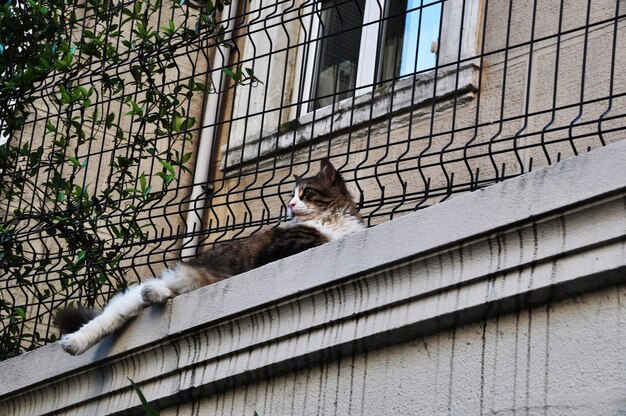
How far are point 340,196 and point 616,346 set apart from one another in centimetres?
286

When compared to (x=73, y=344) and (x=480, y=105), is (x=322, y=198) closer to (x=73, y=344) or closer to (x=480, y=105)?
(x=73, y=344)

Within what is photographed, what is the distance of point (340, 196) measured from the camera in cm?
635

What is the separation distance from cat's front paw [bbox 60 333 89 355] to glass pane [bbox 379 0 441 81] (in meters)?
3.75

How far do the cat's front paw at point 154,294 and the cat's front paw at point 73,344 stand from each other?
35 centimetres

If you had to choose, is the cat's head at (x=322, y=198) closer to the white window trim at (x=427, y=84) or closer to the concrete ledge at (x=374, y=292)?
the white window trim at (x=427, y=84)

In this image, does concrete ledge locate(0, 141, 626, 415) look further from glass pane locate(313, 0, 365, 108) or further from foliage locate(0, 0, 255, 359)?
glass pane locate(313, 0, 365, 108)

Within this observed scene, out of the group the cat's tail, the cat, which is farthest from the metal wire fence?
the cat's tail

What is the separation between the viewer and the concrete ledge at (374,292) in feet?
12.5

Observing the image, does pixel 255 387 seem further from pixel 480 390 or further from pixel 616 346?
pixel 616 346

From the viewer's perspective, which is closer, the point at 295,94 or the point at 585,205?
the point at 585,205

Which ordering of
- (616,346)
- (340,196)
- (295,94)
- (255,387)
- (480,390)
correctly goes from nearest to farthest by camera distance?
(616,346)
(480,390)
(255,387)
(340,196)
(295,94)

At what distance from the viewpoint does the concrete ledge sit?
380cm

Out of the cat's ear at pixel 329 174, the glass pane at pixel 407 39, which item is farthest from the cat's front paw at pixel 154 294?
the glass pane at pixel 407 39

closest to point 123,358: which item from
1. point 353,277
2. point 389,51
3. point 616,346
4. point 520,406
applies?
point 353,277
